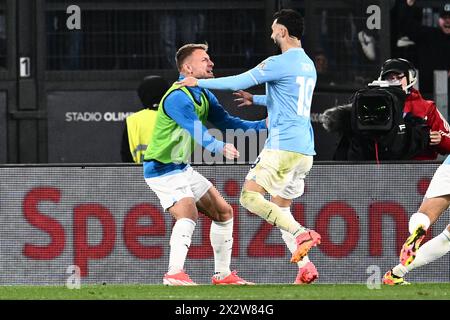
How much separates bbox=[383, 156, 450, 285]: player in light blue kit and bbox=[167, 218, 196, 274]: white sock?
4.81 ft

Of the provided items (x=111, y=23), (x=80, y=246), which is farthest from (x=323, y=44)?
(x=80, y=246)

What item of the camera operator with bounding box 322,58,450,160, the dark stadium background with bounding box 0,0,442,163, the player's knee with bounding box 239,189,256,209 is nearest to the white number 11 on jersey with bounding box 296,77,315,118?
the player's knee with bounding box 239,189,256,209

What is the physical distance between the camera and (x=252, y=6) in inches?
659

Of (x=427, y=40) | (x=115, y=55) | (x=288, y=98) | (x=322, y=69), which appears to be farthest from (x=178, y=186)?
(x=427, y=40)

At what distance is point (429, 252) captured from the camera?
44.8 ft

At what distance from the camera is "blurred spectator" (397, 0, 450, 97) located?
17109 millimetres

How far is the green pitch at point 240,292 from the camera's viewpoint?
41.5 feet

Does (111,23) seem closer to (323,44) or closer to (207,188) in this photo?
(323,44)

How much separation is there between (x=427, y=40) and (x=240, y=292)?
15.8ft

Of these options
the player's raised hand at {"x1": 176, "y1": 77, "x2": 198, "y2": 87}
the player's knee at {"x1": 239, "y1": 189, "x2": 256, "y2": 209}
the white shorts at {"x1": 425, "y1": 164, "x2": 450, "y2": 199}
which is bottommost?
the player's knee at {"x1": 239, "y1": 189, "x2": 256, "y2": 209}

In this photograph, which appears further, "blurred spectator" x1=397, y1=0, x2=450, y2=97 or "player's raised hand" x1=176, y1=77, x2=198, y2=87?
"blurred spectator" x1=397, y1=0, x2=450, y2=97

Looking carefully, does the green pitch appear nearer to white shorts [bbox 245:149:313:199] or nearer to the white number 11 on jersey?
white shorts [bbox 245:149:313:199]
